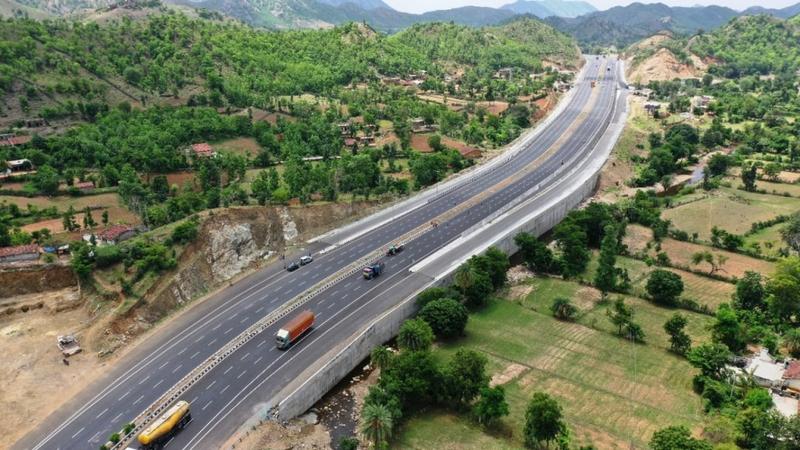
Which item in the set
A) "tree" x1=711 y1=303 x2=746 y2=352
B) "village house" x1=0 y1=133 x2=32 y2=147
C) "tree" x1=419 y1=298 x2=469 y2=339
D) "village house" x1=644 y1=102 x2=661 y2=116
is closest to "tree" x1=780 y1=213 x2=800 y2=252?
"tree" x1=711 y1=303 x2=746 y2=352

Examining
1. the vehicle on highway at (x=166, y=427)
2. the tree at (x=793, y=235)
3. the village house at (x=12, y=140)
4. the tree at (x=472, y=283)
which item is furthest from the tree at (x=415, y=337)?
the village house at (x=12, y=140)

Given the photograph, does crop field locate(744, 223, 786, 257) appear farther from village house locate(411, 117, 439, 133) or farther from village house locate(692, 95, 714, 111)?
village house locate(692, 95, 714, 111)

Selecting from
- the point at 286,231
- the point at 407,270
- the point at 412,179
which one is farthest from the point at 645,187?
the point at 286,231

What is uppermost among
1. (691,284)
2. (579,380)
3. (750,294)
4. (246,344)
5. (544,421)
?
(750,294)

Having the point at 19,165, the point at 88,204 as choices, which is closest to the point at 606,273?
the point at 88,204

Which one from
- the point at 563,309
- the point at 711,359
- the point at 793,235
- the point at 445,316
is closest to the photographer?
the point at 711,359

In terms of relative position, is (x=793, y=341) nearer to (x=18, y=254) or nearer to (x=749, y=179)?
(x=749, y=179)
